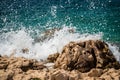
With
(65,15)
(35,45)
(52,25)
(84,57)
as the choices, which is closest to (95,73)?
(84,57)

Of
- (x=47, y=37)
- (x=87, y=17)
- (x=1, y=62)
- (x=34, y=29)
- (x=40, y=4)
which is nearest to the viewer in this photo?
(x=1, y=62)

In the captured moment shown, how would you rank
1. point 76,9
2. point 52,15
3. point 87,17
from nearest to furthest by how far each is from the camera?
point 87,17
point 52,15
point 76,9

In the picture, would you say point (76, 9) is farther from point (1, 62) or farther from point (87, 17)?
point (1, 62)

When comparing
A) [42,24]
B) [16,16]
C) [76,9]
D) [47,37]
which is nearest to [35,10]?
[16,16]

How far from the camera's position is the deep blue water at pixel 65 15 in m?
29.6

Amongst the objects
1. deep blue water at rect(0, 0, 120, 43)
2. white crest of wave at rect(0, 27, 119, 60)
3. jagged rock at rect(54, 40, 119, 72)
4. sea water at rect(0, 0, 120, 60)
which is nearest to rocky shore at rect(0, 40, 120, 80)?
jagged rock at rect(54, 40, 119, 72)

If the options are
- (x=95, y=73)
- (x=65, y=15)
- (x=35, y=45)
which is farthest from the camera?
(x=65, y=15)

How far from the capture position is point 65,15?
120 feet

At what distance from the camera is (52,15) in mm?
36750

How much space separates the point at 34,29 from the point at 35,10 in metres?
11.8

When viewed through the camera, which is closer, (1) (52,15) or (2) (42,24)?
(2) (42,24)

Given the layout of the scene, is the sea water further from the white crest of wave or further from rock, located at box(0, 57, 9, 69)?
rock, located at box(0, 57, 9, 69)

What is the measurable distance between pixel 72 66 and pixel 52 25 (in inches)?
639

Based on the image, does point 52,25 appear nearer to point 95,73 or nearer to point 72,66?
point 72,66
